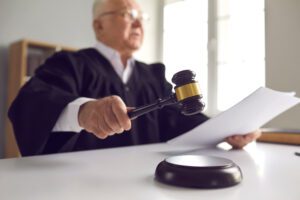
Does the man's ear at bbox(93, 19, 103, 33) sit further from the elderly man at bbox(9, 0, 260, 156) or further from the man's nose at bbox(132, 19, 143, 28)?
the man's nose at bbox(132, 19, 143, 28)

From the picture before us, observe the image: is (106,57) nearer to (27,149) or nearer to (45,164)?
(27,149)

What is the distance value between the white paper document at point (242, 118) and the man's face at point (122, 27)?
598 millimetres

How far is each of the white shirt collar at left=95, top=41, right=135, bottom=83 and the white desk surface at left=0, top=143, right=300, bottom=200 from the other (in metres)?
0.55

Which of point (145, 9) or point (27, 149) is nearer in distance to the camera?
point (27, 149)

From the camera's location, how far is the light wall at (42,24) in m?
2.66

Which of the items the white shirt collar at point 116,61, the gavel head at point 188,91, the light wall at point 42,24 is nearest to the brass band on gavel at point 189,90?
→ the gavel head at point 188,91

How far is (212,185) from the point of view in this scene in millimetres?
385

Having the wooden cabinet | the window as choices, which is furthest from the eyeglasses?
the wooden cabinet

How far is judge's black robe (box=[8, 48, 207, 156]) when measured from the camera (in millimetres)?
695

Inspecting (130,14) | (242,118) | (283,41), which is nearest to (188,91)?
(242,118)

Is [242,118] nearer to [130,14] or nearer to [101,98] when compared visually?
[101,98]

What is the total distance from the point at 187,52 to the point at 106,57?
1.48ft

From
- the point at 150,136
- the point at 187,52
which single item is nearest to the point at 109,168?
the point at 187,52

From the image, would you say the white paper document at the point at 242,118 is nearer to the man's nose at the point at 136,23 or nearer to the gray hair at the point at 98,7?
the man's nose at the point at 136,23
